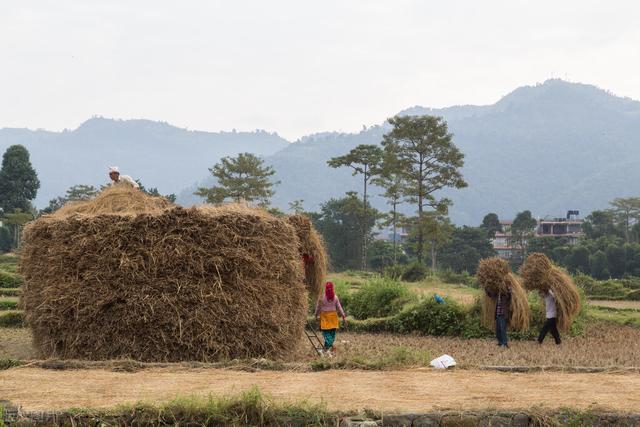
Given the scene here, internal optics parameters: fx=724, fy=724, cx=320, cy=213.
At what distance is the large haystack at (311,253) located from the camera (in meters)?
13.9

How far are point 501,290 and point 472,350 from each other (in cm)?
147

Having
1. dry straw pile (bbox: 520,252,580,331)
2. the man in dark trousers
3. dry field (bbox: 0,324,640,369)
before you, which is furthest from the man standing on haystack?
dry straw pile (bbox: 520,252,580,331)

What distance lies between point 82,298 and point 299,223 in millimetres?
4302

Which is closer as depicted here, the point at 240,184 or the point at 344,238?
the point at 240,184

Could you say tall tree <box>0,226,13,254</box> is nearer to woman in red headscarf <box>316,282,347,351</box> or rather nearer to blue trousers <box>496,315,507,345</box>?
woman in red headscarf <box>316,282,347,351</box>

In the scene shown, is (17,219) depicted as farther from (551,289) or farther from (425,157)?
(551,289)

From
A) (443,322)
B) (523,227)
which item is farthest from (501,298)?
(523,227)

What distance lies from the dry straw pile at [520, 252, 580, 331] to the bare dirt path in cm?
610

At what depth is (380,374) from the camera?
9.43 meters

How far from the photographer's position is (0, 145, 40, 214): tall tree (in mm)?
54969

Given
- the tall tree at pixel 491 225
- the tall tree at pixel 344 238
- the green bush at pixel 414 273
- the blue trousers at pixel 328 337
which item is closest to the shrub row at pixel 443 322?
the blue trousers at pixel 328 337

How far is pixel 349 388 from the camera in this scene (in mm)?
8242

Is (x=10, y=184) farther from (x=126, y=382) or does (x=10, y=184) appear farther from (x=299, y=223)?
(x=126, y=382)

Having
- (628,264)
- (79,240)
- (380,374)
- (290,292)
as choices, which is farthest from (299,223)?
(628,264)
